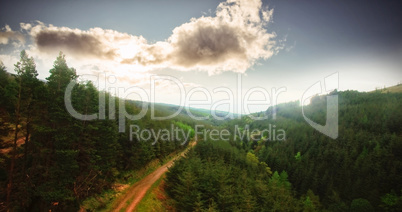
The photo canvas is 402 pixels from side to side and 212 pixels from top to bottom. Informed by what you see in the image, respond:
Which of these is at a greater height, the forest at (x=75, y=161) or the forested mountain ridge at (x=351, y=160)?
the forest at (x=75, y=161)

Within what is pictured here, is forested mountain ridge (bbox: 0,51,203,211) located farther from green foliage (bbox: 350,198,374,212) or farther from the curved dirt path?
green foliage (bbox: 350,198,374,212)

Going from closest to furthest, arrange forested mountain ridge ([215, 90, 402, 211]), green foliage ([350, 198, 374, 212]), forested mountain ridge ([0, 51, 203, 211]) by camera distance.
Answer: forested mountain ridge ([0, 51, 203, 211]), green foliage ([350, 198, 374, 212]), forested mountain ridge ([215, 90, 402, 211])

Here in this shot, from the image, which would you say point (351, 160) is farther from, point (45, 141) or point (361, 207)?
point (45, 141)

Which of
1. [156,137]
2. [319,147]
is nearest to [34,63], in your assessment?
[156,137]

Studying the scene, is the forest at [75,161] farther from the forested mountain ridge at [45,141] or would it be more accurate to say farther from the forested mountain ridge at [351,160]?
the forested mountain ridge at [351,160]

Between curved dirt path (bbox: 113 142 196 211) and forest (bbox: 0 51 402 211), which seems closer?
forest (bbox: 0 51 402 211)

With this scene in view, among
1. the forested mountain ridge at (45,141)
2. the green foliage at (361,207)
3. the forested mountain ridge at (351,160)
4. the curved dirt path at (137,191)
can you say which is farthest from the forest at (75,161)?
the forested mountain ridge at (351,160)

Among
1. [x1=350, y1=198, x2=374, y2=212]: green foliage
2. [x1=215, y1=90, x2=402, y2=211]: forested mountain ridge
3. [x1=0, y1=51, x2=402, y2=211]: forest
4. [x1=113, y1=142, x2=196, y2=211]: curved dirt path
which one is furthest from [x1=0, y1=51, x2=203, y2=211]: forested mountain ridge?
[x1=215, y1=90, x2=402, y2=211]: forested mountain ridge

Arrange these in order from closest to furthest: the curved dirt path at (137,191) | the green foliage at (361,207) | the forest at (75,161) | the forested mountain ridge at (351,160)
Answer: the forest at (75,161)
the curved dirt path at (137,191)
the green foliage at (361,207)
the forested mountain ridge at (351,160)

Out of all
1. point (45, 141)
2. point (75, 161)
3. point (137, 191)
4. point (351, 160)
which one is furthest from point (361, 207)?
point (45, 141)

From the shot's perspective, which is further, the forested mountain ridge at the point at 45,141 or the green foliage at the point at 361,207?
the green foliage at the point at 361,207

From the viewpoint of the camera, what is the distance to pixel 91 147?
23562mm

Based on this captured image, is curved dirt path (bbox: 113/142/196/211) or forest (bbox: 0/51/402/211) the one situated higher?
forest (bbox: 0/51/402/211)

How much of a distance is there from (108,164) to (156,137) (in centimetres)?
1985
